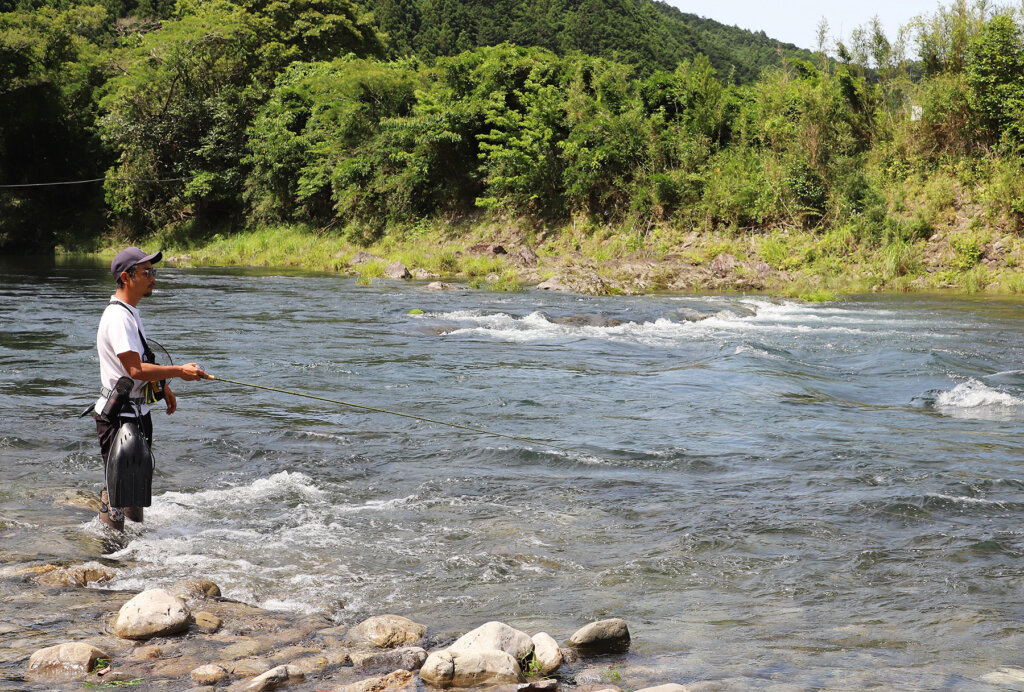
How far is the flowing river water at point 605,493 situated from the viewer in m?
4.08

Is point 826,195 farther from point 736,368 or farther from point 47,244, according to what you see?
point 47,244

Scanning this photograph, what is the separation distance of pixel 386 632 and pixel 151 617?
95cm

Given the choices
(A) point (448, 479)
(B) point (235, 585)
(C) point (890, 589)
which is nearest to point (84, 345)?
(A) point (448, 479)

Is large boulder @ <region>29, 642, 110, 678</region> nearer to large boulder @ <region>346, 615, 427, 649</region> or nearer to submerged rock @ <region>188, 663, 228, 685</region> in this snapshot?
submerged rock @ <region>188, 663, 228, 685</region>

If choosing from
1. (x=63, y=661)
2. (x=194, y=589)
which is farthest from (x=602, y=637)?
(x=63, y=661)

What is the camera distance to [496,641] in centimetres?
353

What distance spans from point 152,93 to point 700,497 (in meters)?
37.8

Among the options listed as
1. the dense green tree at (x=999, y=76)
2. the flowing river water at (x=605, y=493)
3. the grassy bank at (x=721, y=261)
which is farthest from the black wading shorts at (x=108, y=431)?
the dense green tree at (x=999, y=76)

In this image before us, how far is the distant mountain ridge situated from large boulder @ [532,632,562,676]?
54574 millimetres

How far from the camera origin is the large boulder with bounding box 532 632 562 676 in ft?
11.5

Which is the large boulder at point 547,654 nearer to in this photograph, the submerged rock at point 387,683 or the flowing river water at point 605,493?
the flowing river water at point 605,493

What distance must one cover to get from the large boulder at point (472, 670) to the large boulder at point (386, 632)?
1.20 feet

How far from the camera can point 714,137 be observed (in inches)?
1085

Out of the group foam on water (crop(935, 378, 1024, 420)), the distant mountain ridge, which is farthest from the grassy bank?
the distant mountain ridge
